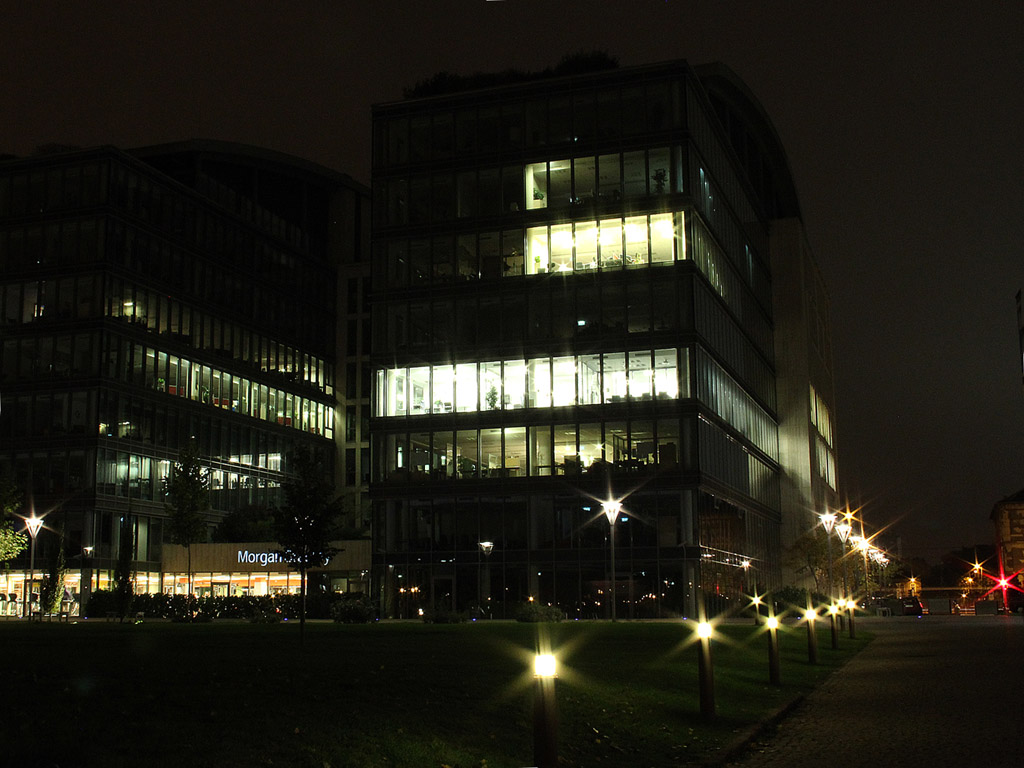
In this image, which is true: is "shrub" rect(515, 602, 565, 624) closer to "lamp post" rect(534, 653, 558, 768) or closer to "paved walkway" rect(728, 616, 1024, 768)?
"paved walkway" rect(728, 616, 1024, 768)

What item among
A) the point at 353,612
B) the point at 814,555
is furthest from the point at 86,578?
the point at 814,555

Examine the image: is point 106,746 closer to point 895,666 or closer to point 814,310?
point 895,666

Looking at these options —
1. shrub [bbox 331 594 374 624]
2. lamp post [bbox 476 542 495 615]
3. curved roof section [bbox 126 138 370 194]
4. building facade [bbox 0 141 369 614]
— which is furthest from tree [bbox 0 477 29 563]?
curved roof section [bbox 126 138 370 194]

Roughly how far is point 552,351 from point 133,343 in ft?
113

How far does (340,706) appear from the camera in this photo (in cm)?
1410

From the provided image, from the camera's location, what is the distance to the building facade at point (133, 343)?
8256 centimetres

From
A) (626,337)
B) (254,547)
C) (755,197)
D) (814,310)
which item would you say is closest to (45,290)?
(254,547)

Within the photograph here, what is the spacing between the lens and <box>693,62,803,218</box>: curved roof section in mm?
93312

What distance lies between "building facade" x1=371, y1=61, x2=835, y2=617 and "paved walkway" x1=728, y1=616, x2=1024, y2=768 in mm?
33763

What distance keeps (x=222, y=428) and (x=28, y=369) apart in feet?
53.5

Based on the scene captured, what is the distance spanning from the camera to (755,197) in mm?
94688

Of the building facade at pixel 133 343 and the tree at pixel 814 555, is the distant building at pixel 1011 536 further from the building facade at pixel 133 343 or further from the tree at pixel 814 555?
the building facade at pixel 133 343

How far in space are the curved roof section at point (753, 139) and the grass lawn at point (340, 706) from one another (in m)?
74.8

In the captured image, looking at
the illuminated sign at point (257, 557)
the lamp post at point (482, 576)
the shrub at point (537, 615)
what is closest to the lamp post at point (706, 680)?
the shrub at point (537, 615)
